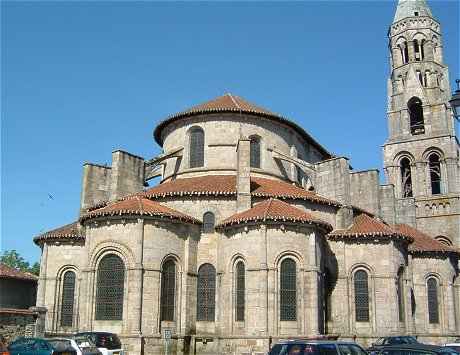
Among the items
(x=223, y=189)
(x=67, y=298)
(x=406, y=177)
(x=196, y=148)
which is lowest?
(x=67, y=298)

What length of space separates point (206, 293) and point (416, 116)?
2784 centimetres

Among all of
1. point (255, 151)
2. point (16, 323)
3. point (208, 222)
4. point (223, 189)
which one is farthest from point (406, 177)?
point (16, 323)

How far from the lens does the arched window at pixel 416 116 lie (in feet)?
148

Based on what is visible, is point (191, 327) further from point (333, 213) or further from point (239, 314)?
point (333, 213)

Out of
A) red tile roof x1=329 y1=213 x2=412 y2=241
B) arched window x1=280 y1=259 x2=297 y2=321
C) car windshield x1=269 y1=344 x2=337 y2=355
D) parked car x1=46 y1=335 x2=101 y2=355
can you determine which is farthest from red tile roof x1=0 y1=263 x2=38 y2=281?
car windshield x1=269 y1=344 x2=337 y2=355

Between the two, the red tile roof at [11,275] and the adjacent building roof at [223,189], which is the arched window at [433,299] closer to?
the adjacent building roof at [223,189]

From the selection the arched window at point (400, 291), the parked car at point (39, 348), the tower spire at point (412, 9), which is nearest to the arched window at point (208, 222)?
the arched window at point (400, 291)

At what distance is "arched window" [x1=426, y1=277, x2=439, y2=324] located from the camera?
32156 millimetres

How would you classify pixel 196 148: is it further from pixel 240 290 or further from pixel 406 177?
pixel 406 177

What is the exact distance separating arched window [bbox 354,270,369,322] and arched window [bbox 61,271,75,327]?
1481 cm

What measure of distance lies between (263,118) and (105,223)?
1254 cm

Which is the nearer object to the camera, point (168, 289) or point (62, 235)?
point (168, 289)

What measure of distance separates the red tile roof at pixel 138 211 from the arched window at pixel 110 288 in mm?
2015

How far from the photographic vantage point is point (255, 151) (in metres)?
33.1
